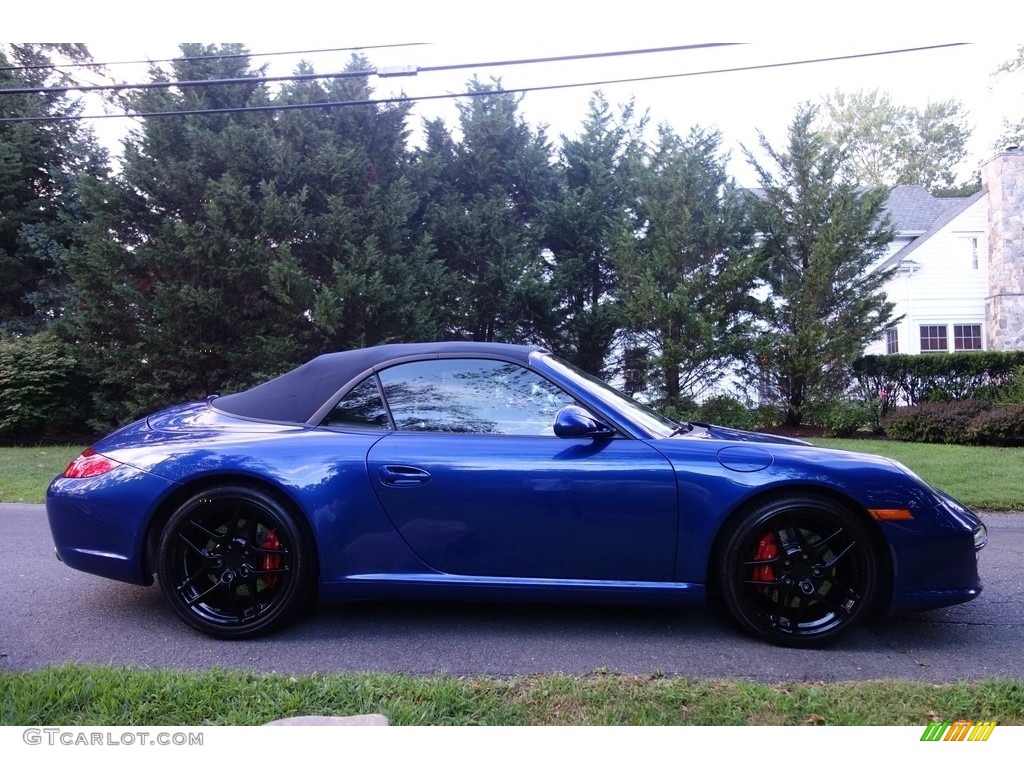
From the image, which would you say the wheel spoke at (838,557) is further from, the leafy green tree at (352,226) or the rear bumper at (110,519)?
the leafy green tree at (352,226)

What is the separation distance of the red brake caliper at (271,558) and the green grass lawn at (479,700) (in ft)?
1.94

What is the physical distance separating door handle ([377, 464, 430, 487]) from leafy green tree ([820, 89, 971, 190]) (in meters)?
44.1

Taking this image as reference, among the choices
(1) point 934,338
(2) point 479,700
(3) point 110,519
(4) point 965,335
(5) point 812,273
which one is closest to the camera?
(2) point 479,700

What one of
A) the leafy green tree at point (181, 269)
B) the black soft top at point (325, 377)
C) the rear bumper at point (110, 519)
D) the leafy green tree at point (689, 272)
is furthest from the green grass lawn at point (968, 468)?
the leafy green tree at point (181, 269)

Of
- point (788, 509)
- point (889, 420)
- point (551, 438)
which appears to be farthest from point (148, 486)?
point (889, 420)

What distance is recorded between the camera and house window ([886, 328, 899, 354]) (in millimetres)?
21688

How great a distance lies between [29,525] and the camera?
5.80 meters

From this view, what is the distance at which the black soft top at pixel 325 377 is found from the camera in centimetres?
→ 355

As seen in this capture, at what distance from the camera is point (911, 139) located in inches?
1622

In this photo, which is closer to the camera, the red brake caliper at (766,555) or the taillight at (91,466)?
the red brake caliper at (766,555)

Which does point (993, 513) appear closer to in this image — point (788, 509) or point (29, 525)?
point (788, 509)

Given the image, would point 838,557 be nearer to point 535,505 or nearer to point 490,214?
point 535,505

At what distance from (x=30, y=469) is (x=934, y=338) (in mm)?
22661
